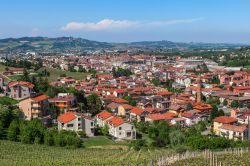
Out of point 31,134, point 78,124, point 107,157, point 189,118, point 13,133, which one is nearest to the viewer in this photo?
point 107,157

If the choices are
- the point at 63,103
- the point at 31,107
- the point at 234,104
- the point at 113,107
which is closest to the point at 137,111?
the point at 113,107

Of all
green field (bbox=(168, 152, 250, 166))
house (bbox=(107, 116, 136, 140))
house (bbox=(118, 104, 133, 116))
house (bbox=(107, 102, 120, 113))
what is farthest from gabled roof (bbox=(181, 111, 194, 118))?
green field (bbox=(168, 152, 250, 166))

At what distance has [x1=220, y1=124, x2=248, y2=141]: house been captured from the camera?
3203 cm

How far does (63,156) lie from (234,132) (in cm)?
1561

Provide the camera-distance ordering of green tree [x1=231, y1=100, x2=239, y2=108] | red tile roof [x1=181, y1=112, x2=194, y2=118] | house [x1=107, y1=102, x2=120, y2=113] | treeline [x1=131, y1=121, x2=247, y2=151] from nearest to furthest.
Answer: treeline [x1=131, y1=121, x2=247, y2=151], red tile roof [x1=181, y1=112, x2=194, y2=118], house [x1=107, y1=102, x2=120, y2=113], green tree [x1=231, y1=100, x2=239, y2=108]

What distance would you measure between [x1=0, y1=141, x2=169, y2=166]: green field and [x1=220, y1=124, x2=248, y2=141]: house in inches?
367

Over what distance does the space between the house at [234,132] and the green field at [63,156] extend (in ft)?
30.6

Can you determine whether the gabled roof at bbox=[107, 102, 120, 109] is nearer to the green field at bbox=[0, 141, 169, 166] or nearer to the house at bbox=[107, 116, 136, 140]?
the house at bbox=[107, 116, 136, 140]

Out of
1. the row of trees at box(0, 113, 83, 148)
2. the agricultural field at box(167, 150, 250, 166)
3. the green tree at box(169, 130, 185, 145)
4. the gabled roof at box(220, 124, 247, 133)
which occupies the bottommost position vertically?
the gabled roof at box(220, 124, 247, 133)

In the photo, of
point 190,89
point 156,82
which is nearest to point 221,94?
point 190,89

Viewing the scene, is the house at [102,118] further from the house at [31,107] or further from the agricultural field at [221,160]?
the agricultural field at [221,160]

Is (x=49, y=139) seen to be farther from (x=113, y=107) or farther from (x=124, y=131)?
(x=113, y=107)

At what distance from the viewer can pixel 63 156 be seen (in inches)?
892

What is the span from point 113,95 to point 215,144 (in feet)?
89.0
